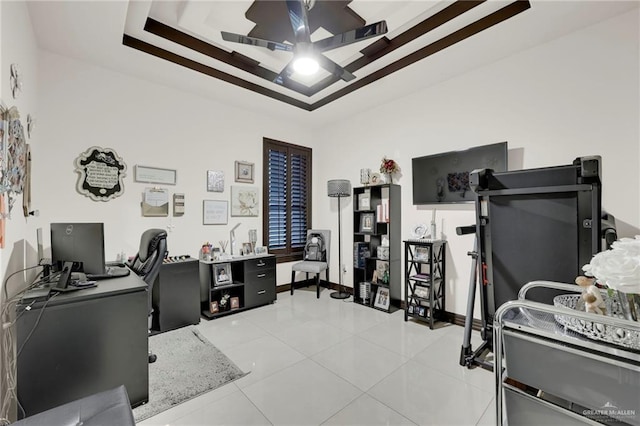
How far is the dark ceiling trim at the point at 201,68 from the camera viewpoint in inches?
110

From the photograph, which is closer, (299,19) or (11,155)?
(11,155)

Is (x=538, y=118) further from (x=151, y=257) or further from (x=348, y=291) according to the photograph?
(x=151, y=257)

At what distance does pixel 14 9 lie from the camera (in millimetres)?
1854

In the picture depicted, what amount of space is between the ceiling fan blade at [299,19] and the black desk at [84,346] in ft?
7.53

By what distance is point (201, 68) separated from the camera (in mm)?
3268

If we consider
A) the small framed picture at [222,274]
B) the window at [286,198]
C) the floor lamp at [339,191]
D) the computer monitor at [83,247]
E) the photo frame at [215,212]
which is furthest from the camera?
the window at [286,198]

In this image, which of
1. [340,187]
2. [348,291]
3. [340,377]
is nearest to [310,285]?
[348,291]

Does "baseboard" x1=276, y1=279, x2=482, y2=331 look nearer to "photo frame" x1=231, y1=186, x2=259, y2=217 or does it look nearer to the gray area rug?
"photo frame" x1=231, y1=186, x2=259, y2=217

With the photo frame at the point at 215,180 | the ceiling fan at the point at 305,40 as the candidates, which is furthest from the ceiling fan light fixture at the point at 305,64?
the photo frame at the point at 215,180

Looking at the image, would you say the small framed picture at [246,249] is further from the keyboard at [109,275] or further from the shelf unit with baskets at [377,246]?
the keyboard at [109,275]

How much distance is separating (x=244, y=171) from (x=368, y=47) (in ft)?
8.24

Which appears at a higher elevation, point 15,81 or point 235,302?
point 15,81

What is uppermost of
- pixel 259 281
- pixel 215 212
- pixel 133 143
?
pixel 133 143

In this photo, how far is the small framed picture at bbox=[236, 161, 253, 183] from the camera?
4.32m
